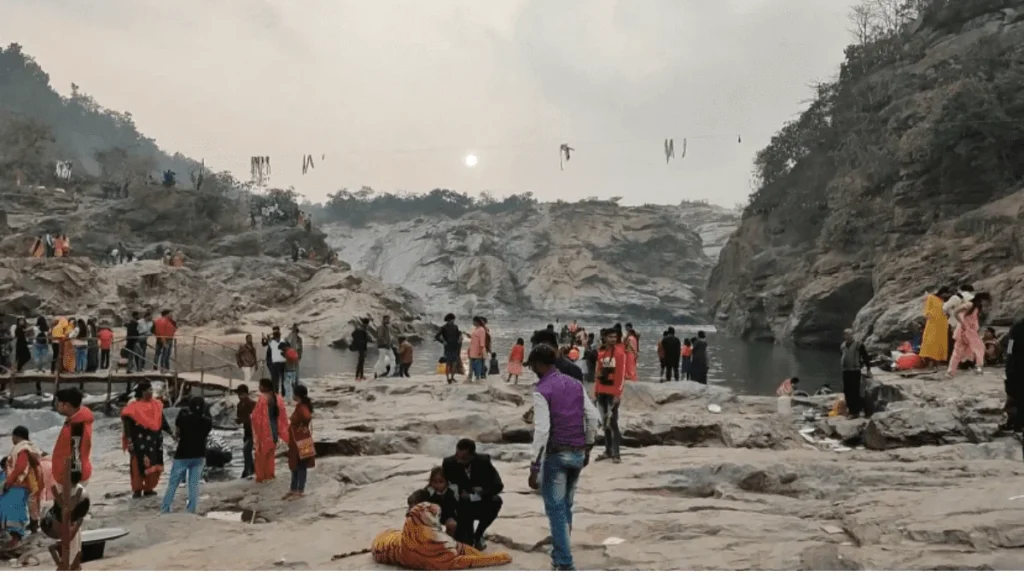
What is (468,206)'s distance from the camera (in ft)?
389

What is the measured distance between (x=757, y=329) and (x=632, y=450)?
40.0 m

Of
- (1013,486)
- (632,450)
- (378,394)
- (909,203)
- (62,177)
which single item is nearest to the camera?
(1013,486)

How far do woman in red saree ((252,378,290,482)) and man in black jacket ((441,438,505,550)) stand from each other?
13.0 ft

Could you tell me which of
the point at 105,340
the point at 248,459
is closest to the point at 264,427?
the point at 248,459

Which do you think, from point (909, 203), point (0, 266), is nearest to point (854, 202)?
point (909, 203)

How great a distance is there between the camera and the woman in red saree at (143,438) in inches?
322

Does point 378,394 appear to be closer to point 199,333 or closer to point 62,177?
point 199,333

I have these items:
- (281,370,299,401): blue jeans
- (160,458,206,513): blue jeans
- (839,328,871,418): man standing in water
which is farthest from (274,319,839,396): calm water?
(160,458,206,513): blue jeans

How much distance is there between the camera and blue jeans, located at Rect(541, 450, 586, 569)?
189 inches

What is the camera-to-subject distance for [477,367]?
652 inches

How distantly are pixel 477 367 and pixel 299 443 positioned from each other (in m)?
8.60

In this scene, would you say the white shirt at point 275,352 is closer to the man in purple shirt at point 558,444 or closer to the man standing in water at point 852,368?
the man standing in water at point 852,368

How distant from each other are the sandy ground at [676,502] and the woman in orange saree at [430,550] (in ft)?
0.79

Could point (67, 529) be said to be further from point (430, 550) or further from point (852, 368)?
point (852, 368)
